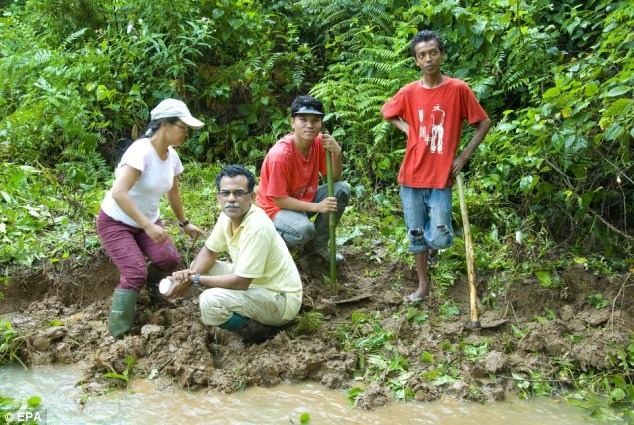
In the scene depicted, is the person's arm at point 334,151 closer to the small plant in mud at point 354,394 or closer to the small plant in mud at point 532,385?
the small plant in mud at point 354,394

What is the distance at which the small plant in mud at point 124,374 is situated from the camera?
404 centimetres

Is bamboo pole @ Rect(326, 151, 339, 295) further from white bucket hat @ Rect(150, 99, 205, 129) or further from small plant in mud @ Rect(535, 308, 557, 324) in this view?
small plant in mud @ Rect(535, 308, 557, 324)

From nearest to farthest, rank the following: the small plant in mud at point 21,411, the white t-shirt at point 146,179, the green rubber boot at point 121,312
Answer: the small plant in mud at point 21,411
the white t-shirt at point 146,179
the green rubber boot at point 121,312

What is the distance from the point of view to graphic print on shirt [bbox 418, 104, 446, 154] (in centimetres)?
462

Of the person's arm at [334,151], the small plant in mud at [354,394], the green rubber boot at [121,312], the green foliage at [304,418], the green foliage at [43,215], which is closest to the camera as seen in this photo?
the green foliage at [304,418]

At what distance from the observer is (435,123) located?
4637 mm

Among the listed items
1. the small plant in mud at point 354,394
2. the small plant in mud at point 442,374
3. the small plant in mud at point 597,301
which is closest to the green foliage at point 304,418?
the small plant in mud at point 354,394

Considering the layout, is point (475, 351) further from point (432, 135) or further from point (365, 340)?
point (432, 135)

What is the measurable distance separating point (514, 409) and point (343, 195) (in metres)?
2.18

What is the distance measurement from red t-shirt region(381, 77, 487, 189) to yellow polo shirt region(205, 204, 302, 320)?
119 cm

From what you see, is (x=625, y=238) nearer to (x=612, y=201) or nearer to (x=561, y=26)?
(x=612, y=201)

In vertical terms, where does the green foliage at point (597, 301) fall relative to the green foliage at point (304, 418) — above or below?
above

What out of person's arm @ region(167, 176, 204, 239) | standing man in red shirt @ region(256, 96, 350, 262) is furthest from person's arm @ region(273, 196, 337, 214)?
person's arm @ region(167, 176, 204, 239)

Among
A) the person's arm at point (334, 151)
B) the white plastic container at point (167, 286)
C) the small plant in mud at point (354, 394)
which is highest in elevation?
the person's arm at point (334, 151)
